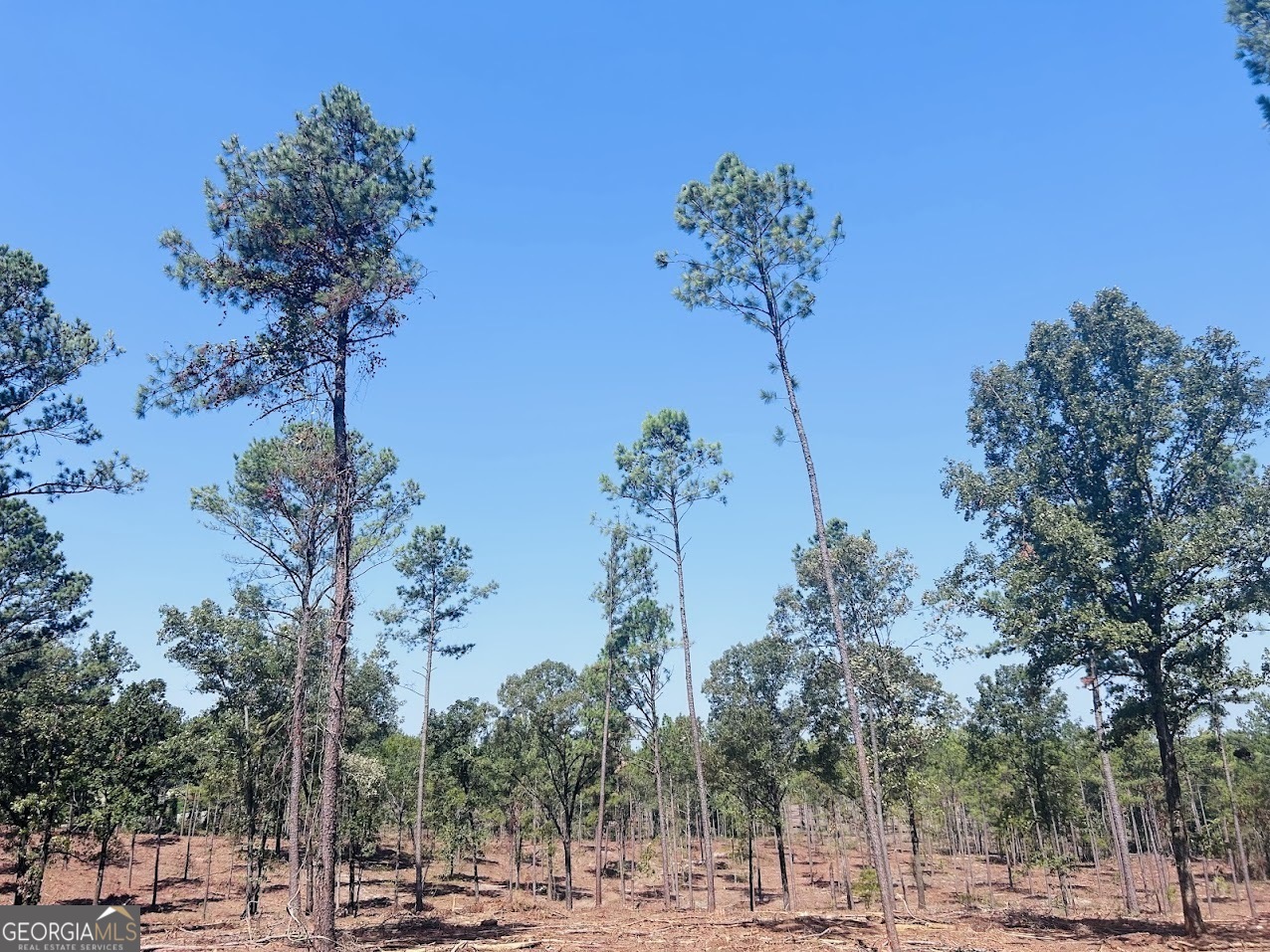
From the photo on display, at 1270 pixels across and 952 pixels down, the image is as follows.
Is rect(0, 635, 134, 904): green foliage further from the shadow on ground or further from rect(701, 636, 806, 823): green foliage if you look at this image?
rect(701, 636, 806, 823): green foliage

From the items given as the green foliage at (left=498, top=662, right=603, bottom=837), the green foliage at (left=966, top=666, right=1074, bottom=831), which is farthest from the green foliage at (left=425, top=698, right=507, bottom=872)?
the green foliage at (left=966, top=666, right=1074, bottom=831)

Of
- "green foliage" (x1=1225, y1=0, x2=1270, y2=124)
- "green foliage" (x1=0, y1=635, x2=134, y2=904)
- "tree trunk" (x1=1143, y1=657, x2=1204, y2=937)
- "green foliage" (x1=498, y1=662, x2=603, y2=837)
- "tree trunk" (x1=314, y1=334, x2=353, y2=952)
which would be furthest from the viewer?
"green foliage" (x1=498, y1=662, x2=603, y2=837)

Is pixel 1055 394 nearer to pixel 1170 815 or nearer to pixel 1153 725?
pixel 1153 725

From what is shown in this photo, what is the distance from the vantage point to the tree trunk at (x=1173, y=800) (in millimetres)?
17547

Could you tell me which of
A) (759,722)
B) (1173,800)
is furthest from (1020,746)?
(1173,800)

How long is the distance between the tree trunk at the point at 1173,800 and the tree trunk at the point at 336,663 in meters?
19.8

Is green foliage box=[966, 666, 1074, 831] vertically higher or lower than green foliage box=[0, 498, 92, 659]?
lower

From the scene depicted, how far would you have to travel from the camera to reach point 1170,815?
60.4 feet

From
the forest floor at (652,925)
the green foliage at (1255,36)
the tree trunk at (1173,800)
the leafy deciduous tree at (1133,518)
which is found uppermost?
the green foliage at (1255,36)

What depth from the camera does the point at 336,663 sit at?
14.7 meters

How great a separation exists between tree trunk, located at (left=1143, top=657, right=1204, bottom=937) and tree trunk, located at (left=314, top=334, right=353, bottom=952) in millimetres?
19759

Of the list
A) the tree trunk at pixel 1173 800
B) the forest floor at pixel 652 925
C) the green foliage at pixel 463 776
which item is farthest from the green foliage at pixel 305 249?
the green foliage at pixel 463 776

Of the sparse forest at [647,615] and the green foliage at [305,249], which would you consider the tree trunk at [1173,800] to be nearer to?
the sparse forest at [647,615]

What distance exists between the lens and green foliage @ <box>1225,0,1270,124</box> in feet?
34.8
